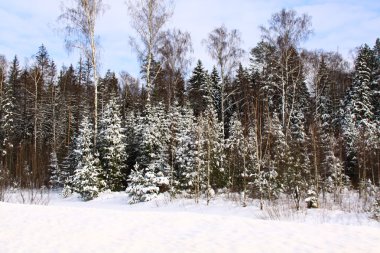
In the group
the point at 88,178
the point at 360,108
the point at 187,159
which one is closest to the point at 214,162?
the point at 187,159

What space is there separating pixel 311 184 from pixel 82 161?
14015mm

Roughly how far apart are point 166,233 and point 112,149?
16.7 meters

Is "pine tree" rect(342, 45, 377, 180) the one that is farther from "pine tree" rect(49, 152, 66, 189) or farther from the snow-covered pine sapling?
"pine tree" rect(49, 152, 66, 189)

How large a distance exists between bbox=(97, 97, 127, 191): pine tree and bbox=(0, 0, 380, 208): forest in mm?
68

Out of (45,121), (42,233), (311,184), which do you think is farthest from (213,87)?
(42,233)

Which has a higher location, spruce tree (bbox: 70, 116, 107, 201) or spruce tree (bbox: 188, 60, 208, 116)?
spruce tree (bbox: 188, 60, 208, 116)

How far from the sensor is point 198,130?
64.9 ft

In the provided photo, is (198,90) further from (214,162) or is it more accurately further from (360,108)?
(214,162)

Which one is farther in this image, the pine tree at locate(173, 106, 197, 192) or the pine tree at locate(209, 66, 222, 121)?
the pine tree at locate(209, 66, 222, 121)

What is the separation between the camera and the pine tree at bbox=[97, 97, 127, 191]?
83.6 ft

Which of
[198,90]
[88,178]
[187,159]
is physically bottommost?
[88,178]

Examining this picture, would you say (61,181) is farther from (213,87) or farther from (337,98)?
(337,98)

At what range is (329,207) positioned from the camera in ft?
53.3

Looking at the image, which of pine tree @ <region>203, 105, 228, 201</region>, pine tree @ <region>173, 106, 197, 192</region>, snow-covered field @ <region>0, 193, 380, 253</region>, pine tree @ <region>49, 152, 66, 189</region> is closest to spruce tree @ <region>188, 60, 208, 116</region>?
pine tree @ <region>49, 152, 66, 189</region>
